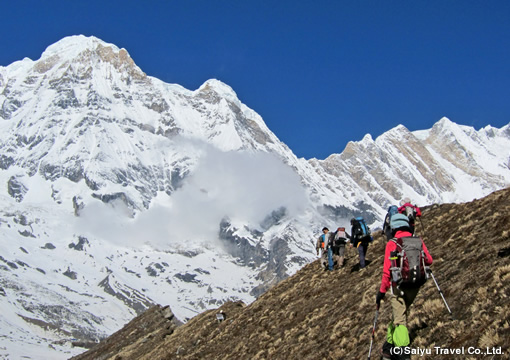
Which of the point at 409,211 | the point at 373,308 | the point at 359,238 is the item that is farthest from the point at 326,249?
the point at 409,211

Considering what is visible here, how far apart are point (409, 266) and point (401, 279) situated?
13.0 inches

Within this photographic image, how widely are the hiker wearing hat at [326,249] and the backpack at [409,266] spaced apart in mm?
16602

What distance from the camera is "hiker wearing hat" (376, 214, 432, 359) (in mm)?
12430

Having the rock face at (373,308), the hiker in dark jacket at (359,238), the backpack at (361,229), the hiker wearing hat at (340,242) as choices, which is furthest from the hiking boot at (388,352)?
the hiker wearing hat at (340,242)

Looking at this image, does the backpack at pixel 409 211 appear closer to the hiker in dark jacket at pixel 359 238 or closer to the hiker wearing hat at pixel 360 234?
the hiker wearing hat at pixel 360 234

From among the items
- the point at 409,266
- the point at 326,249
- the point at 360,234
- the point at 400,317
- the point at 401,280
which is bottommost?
the point at 400,317

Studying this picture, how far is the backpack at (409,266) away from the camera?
12539 millimetres

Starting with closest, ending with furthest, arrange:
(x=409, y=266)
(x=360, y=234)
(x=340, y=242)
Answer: (x=409, y=266) < (x=360, y=234) < (x=340, y=242)

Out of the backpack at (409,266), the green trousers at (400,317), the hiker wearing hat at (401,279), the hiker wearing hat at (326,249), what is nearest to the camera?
the green trousers at (400,317)

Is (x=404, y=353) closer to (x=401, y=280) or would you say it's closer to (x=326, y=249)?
(x=401, y=280)

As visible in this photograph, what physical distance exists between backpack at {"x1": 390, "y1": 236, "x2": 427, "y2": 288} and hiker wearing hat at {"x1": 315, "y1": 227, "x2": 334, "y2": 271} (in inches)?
654

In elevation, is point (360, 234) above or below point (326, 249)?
below

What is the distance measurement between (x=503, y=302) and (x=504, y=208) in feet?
34.5

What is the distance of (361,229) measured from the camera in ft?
83.8
